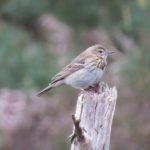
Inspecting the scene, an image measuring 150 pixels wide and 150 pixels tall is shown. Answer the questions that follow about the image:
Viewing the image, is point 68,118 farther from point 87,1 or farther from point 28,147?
point 87,1

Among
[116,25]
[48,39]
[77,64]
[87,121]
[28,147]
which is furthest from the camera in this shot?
[48,39]

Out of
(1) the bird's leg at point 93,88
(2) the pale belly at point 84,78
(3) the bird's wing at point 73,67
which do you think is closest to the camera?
(1) the bird's leg at point 93,88

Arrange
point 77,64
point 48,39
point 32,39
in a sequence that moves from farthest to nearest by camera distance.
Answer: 1. point 48,39
2. point 32,39
3. point 77,64

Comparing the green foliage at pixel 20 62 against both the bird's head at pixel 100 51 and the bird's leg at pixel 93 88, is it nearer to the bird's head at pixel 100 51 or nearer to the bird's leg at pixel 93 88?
the bird's head at pixel 100 51

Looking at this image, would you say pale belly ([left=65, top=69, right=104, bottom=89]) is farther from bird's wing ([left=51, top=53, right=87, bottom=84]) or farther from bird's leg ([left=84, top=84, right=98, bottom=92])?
bird's leg ([left=84, top=84, right=98, bottom=92])

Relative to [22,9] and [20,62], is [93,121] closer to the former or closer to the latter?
[20,62]

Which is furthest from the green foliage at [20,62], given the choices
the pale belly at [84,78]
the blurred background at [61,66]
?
the pale belly at [84,78]

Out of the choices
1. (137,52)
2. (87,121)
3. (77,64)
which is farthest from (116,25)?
(87,121)

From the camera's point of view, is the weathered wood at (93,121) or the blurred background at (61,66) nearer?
the weathered wood at (93,121)
